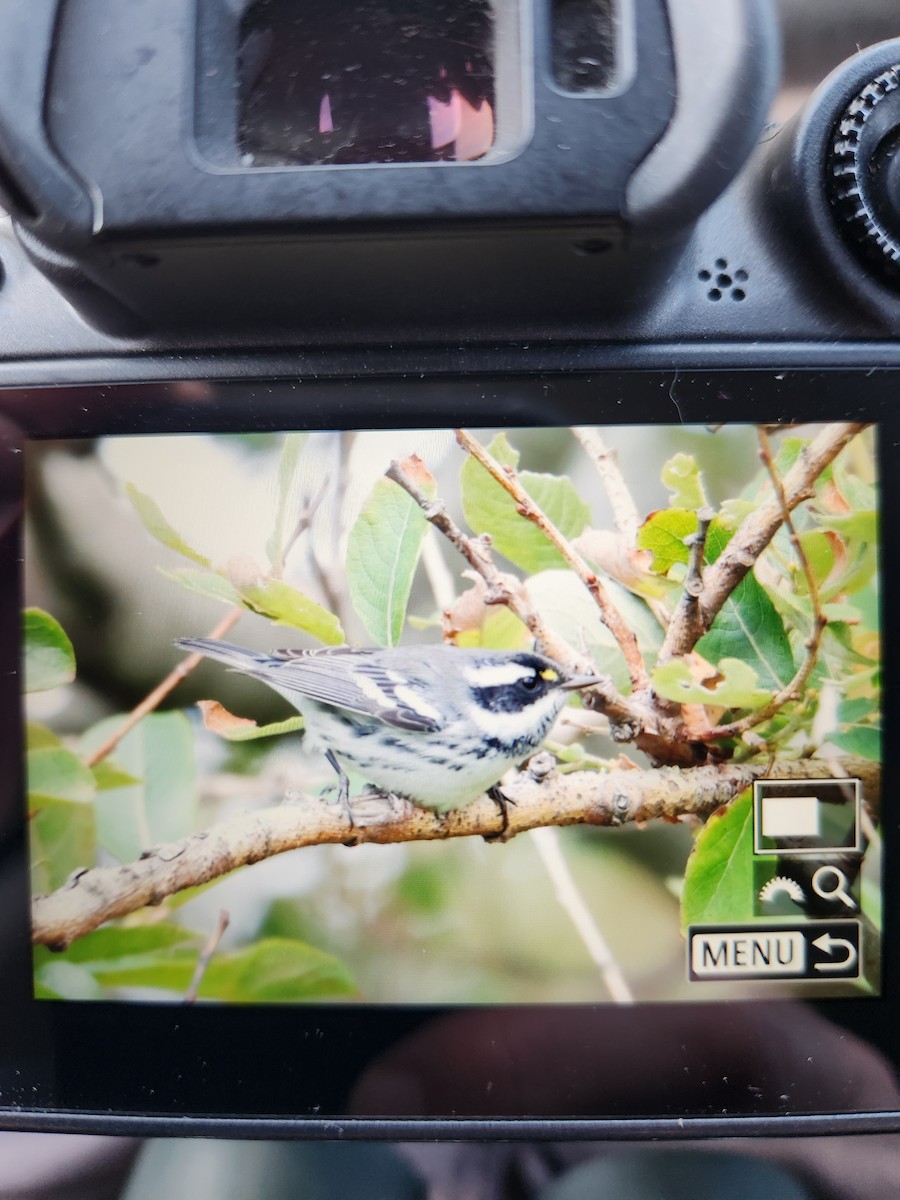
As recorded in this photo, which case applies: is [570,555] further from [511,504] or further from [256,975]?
[256,975]

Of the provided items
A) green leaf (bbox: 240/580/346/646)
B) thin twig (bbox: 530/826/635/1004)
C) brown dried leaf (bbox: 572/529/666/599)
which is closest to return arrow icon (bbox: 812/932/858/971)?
thin twig (bbox: 530/826/635/1004)

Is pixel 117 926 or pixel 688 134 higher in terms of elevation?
pixel 688 134

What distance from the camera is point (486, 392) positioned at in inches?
18.0

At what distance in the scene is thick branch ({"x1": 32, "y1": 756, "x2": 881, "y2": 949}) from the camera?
47 cm

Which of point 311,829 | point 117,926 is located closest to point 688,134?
point 311,829

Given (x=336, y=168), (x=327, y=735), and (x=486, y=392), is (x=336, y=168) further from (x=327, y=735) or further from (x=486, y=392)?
(x=327, y=735)

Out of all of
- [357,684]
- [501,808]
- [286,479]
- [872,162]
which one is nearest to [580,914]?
[501,808]

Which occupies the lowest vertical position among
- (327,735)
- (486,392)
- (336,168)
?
(327,735)

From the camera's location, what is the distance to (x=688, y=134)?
380 mm

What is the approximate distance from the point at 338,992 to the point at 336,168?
414 millimetres

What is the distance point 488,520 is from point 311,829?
0.19 metres

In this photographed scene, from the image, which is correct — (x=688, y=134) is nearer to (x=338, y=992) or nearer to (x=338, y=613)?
(x=338, y=613)

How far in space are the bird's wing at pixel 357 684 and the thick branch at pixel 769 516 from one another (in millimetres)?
165

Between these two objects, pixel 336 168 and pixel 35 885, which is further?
pixel 35 885
